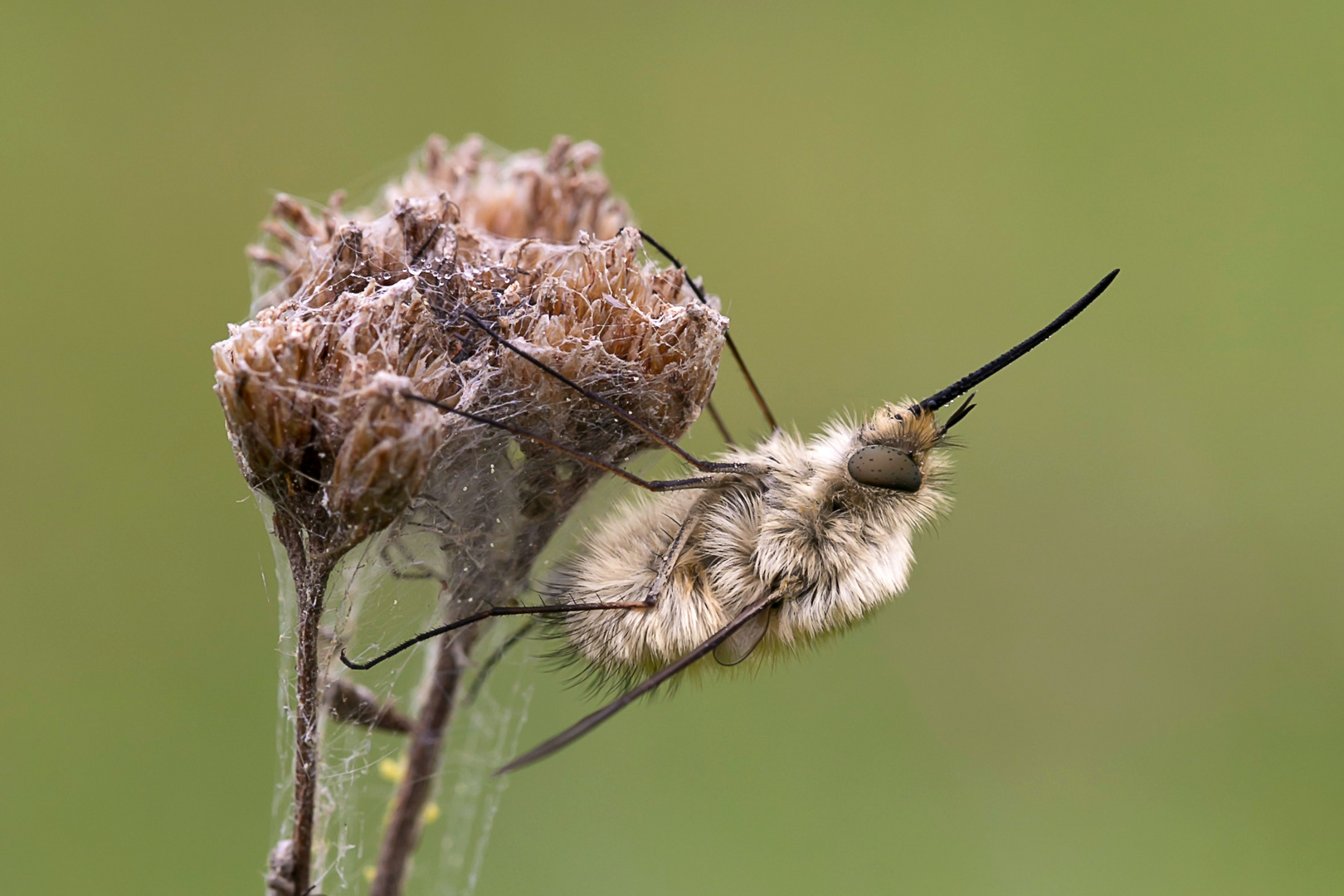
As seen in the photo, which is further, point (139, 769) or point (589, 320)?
point (139, 769)

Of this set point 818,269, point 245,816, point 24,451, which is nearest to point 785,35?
point 818,269

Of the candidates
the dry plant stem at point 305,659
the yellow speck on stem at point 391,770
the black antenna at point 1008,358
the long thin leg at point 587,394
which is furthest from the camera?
the yellow speck on stem at point 391,770

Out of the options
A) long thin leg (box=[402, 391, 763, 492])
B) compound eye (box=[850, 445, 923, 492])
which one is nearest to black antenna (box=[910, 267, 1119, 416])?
compound eye (box=[850, 445, 923, 492])

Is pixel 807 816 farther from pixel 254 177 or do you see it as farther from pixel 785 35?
pixel 785 35

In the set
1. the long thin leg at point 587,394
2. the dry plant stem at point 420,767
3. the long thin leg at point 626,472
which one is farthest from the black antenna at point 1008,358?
the dry plant stem at point 420,767

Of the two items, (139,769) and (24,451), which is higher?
(24,451)

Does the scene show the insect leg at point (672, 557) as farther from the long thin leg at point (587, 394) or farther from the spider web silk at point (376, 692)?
the spider web silk at point (376, 692)

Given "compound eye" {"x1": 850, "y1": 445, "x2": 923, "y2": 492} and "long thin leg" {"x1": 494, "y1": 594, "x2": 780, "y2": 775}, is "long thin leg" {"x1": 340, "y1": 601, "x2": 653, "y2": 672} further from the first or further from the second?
"compound eye" {"x1": 850, "y1": 445, "x2": 923, "y2": 492}
